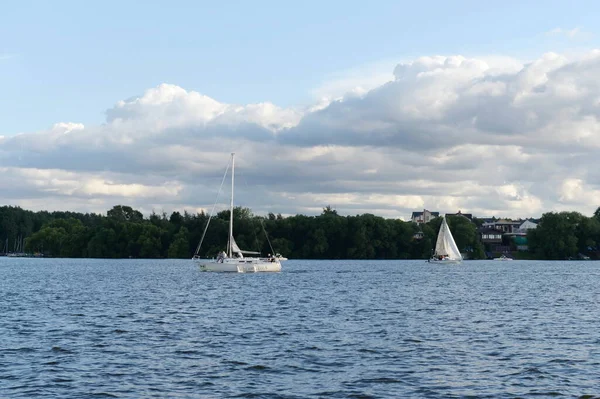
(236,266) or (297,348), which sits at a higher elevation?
(236,266)

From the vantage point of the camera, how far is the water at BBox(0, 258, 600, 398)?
2955 cm

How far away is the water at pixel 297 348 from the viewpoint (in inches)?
1163

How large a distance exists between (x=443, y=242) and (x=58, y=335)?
164 meters

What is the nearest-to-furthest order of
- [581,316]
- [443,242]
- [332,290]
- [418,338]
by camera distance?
[418,338] → [581,316] → [332,290] → [443,242]

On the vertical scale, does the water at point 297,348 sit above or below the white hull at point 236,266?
below

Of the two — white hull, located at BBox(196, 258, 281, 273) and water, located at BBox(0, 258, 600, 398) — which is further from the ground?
white hull, located at BBox(196, 258, 281, 273)

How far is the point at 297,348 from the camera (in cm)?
3912

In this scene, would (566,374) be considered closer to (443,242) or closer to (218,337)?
(218,337)

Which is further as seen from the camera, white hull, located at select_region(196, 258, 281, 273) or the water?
white hull, located at select_region(196, 258, 281, 273)

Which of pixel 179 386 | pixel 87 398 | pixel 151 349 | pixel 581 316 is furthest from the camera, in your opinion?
pixel 581 316

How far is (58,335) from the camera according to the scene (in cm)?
4391

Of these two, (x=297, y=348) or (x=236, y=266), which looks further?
(x=236, y=266)

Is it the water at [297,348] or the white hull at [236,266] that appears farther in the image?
the white hull at [236,266]

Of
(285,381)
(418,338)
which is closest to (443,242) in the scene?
(418,338)
